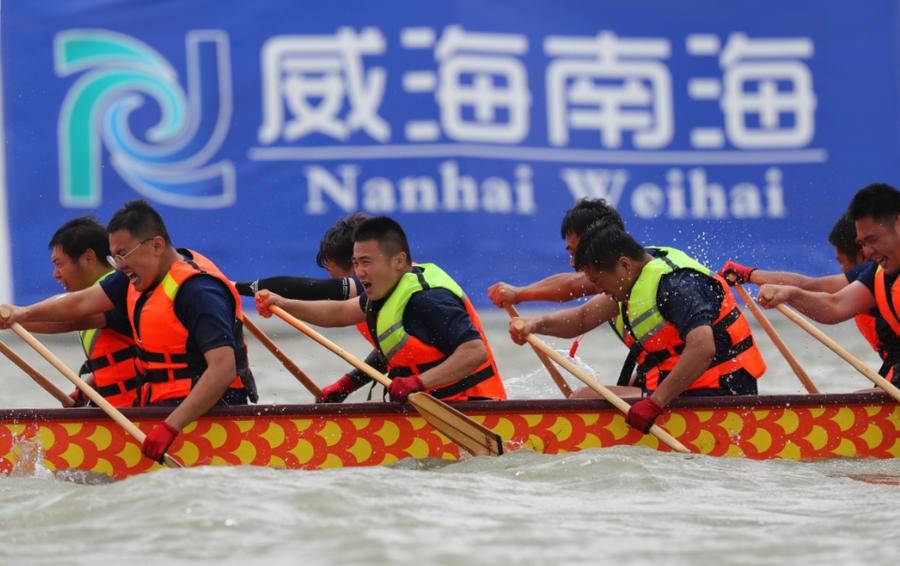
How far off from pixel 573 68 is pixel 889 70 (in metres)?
1.79

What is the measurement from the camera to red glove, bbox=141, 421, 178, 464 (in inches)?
211

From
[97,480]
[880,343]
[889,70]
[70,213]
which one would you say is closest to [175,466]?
[97,480]

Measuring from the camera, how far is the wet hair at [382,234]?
5.86 metres

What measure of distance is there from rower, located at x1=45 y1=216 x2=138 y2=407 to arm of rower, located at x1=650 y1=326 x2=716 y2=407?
6.31 ft

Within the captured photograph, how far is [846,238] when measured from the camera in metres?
6.73

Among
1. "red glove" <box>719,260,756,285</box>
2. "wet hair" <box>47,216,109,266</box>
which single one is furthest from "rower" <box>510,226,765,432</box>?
"wet hair" <box>47,216,109,266</box>

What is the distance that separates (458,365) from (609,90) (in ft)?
11.5

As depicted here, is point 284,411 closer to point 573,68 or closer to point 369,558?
point 369,558

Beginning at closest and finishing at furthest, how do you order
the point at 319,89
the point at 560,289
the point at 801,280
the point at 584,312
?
the point at 584,312 < the point at 560,289 < the point at 801,280 < the point at 319,89

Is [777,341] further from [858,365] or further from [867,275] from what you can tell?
[858,365]

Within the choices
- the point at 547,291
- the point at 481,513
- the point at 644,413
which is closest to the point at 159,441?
the point at 481,513

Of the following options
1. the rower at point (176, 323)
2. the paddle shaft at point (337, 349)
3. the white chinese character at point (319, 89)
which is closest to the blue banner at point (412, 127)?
the white chinese character at point (319, 89)

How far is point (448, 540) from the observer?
14.3 feet

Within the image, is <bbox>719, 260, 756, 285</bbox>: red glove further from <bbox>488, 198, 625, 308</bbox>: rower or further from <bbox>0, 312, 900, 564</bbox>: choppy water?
<bbox>0, 312, 900, 564</bbox>: choppy water
